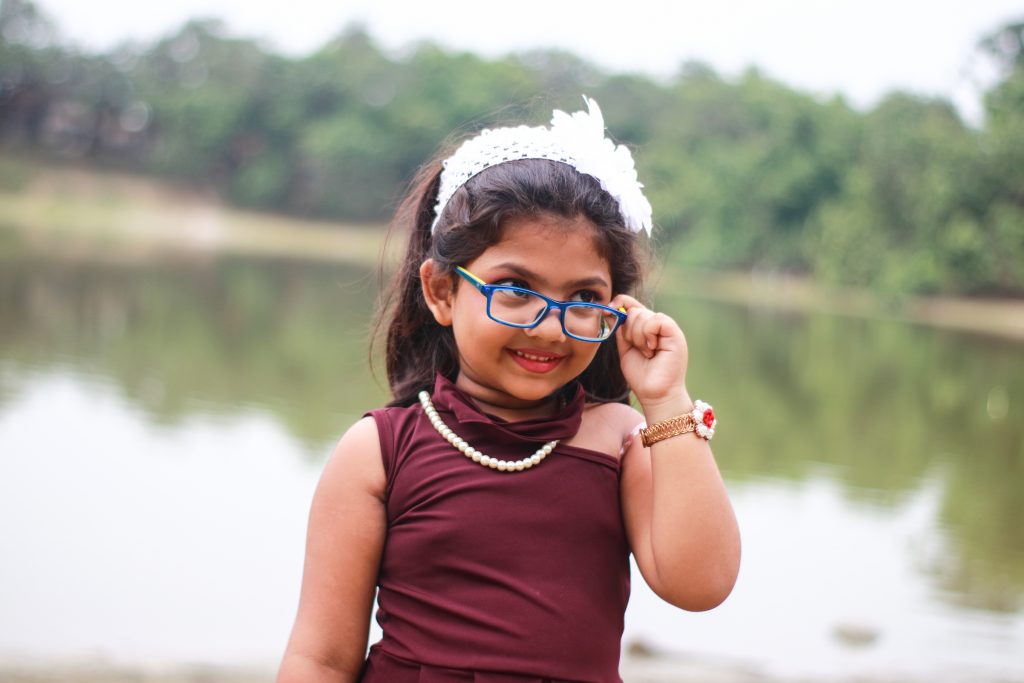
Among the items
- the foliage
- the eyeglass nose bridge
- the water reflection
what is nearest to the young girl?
the eyeglass nose bridge

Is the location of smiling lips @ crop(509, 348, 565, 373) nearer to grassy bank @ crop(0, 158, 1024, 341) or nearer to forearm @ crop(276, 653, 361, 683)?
forearm @ crop(276, 653, 361, 683)

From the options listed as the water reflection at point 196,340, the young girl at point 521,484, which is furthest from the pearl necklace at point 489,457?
the water reflection at point 196,340

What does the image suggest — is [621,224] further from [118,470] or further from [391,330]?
[118,470]

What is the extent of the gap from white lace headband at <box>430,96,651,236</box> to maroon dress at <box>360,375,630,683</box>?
0.96 ft

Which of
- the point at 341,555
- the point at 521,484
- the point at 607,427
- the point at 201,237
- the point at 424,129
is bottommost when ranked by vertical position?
the point at 341,555

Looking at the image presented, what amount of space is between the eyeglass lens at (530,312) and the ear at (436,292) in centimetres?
13

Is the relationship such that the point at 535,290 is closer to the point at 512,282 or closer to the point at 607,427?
the point at 512,282

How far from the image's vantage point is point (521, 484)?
1.41 m

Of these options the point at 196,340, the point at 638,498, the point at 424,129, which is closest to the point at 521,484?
the point at 638,498

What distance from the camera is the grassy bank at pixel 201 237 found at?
2555cm

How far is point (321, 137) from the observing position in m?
43.6

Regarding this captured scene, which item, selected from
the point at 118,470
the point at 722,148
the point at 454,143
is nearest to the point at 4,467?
the point at 118,470

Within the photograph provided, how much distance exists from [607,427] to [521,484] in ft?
0.51

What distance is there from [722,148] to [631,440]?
41.8 meters
